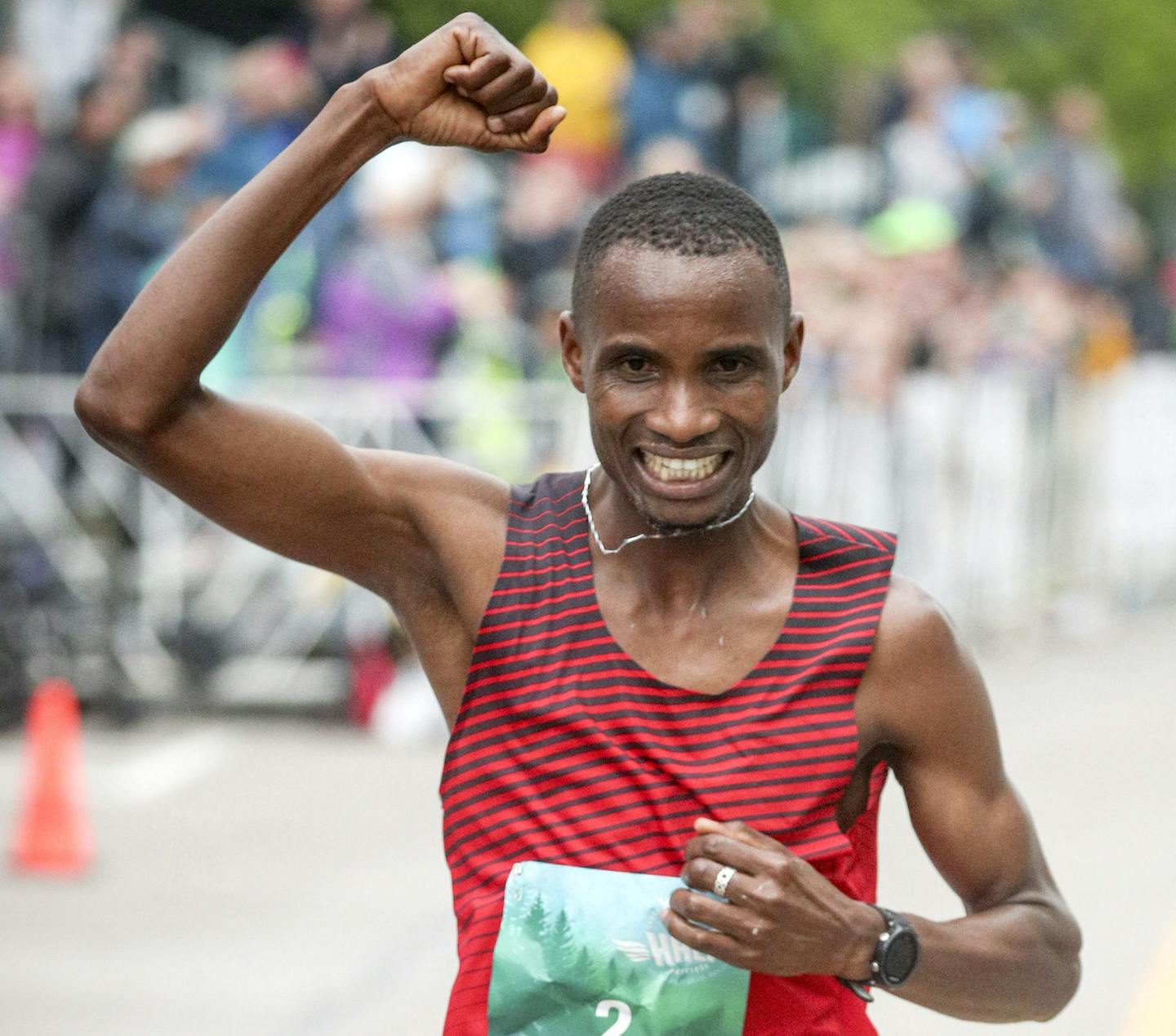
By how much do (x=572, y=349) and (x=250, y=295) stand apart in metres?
0.42

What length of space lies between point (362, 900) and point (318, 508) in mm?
4155

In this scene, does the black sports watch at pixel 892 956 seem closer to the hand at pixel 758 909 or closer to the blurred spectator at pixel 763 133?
the hand at pixel 758 909

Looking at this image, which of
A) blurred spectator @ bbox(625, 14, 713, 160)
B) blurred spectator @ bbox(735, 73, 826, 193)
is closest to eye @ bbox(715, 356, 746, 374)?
blurred spectator @ bbox(625, 14, 713, 160)

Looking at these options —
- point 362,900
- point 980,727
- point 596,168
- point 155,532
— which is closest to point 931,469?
point 596,168

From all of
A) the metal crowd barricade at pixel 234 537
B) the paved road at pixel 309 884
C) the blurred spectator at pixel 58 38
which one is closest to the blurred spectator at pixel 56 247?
the metal crowd barricade at pixel 234 537

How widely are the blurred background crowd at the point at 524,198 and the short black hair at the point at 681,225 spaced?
6728 mm

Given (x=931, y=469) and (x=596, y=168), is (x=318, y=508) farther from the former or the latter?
(x=596, y=168)

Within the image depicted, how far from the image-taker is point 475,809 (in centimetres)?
279

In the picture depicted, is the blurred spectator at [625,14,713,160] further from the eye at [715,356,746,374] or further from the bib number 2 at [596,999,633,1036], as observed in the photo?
the bib number 2 at [596,999,633,1036]

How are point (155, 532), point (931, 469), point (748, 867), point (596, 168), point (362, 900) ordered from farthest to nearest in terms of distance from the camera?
point (596, 168) < point (931, 469) < point (155, 532) < point (362, 900) < point (748, 867)

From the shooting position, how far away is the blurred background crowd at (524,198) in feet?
32.5

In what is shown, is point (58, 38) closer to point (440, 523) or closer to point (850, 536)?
point (440, 523)

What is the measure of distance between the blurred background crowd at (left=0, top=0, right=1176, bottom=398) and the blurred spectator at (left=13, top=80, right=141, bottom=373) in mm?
11

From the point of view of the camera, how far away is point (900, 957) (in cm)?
271
